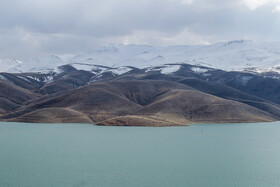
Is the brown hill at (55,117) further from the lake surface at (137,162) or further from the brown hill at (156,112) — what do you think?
the lake surface at (137,162)

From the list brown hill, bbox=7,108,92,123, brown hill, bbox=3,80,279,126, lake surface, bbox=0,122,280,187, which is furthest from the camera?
brown hill, bbox=3,80,279,126

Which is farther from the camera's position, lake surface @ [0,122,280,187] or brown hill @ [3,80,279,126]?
brown hill @ [3,80,279,126]

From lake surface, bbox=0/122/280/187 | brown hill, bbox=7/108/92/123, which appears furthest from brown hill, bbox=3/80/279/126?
lake surface, bbox=0/122/280/187

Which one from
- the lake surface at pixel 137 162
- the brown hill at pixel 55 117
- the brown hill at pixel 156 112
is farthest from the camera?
the brown hill at pixel 156 112

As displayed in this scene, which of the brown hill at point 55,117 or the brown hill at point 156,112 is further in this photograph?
the brown hill at point 156,112

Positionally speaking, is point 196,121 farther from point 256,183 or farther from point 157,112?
point 256,183

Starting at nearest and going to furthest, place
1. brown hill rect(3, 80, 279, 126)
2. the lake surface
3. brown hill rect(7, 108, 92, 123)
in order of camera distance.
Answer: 1. the lake surface
2. brown hill rect(7, 108, 92, 123)
3. brown hill rect(3, 80, 279, 126)

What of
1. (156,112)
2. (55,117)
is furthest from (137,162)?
(156,112)

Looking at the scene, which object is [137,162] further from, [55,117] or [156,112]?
[156,112]

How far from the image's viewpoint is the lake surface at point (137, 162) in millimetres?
51938

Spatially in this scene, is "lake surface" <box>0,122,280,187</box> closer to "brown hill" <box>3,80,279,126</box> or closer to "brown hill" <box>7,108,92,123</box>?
"brown hill" <box>3,80,279,126</box>

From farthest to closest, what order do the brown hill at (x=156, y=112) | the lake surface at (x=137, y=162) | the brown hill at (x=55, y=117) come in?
the brown hill at (x=156, y=112), the brown hill at (x=55, y=117), the lake surface at (x=137, y=162)

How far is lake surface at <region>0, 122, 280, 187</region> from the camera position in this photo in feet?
170

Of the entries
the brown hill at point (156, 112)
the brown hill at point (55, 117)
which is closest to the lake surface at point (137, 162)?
the brown hill at point (156, 112)
